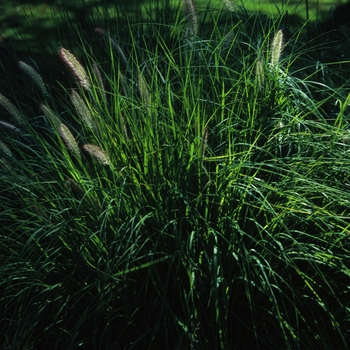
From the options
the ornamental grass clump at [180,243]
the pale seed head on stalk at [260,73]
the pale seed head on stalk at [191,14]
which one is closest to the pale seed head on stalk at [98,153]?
the ornamental grass clump at [180,243]

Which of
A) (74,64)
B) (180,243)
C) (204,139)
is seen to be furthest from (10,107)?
(180,243)

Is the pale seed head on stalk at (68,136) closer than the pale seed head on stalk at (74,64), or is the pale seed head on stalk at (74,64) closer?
the pale seed head on stalk at (68,136)

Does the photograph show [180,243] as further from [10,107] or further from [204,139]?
[10,107]

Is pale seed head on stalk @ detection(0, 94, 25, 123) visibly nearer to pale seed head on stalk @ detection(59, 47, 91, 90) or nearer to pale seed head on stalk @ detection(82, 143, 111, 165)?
pale seed head on stalk @ detection(59, 47, 91, 90)

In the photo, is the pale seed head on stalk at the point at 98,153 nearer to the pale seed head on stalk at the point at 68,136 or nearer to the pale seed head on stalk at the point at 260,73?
the pale seed head on stalk at the point at 68,136

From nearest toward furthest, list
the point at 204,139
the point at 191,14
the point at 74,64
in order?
the point at 204,139 < the point at 74,64 < the point at 191,14

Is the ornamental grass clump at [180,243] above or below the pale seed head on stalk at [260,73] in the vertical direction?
below

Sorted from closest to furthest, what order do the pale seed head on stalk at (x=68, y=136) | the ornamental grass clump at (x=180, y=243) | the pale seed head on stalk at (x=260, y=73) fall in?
1. the ornamental grass clump at (x=180, y=243)
2. the pale seed head on stalk at (x=68, y=136)
3. the pale seed head on stalk at (x=260, y=73)

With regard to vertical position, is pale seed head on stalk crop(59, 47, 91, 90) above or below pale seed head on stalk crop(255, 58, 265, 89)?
above

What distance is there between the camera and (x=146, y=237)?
2.91 m

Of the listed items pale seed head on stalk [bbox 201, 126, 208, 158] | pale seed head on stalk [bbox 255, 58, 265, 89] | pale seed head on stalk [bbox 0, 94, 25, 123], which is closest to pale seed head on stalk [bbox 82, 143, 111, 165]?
pale seed head on stalk [bbox 201, 126, 208, 158]

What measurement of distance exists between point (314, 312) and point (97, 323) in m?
0.82

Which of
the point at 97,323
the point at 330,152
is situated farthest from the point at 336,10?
the point at 97,323

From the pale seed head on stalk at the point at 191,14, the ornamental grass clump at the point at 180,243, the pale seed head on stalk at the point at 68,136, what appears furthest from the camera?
the pale seed head on stalk at the point at 191,14
